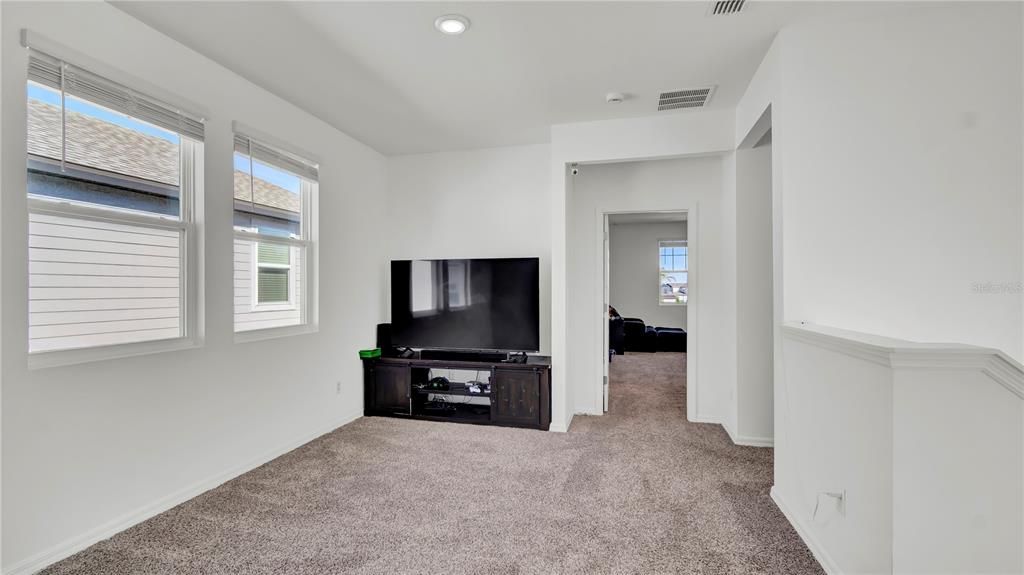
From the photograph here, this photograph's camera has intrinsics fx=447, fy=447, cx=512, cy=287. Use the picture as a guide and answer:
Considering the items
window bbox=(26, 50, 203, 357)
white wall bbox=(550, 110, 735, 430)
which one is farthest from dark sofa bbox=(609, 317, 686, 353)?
window bbox=(26, 50, 203, 357)

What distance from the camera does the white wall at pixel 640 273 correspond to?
934 centimetres

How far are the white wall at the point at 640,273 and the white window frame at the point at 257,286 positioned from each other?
6998 millimetres

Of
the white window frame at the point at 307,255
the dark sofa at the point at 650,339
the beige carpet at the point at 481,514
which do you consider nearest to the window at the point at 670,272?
the dark sofa at the point at 650,339

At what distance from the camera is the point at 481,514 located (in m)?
2.36

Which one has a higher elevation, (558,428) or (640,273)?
(640,273)

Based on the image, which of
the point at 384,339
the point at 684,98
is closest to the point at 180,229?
the point at 384,339

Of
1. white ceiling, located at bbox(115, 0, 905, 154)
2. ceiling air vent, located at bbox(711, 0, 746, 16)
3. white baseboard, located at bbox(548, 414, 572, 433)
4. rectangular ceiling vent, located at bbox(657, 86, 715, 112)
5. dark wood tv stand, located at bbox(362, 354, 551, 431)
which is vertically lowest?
white baseboard, located at bbox(548, 414, 572, 433)

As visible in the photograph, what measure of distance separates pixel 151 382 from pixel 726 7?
3.48 meters

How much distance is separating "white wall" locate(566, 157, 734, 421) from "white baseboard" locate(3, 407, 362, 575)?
254cm

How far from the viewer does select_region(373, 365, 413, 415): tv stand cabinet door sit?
4.14 meters

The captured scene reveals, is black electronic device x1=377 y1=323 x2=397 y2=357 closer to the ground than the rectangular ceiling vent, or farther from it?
closer to the ground

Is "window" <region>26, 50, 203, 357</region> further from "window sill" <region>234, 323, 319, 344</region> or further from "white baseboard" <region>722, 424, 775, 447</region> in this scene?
"white baseboard" <region>722, 424, 775, 447</region>

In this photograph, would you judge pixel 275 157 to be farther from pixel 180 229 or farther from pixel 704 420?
pixel 704 420

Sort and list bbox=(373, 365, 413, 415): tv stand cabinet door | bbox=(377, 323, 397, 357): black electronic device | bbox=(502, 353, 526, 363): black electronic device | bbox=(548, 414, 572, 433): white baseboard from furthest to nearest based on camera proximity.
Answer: bbox=(377, 323, 397, 357): black electronic device
bbox=(373, 365, 413, 415): tv stand cabinet door
bbox=(502, 353, 526, 363): black electronic device
bbox=(548, 414, 572, 433): white baseboard
